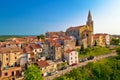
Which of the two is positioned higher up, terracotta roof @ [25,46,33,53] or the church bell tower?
the church bell tower

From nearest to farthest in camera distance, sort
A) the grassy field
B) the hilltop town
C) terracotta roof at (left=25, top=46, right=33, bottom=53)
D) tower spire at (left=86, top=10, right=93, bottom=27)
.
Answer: the hilltop town → terracotta roof at (left=25, top=46, right=33, bottom=53) → the grassy field → tower spire at (left=86, top=10, right=93, bottom=27)

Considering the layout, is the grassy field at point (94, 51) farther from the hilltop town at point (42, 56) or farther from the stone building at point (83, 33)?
the stone building at point (83, 33)

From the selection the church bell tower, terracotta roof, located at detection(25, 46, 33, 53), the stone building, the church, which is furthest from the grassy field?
terracotta roof, located at detection(25, 46, 33, 53)

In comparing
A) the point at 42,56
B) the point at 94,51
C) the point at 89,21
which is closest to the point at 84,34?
the point at 94,51

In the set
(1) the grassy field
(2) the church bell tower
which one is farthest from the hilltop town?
(2) the church bell tower

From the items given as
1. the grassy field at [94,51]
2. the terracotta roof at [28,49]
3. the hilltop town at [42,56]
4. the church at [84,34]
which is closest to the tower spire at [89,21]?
the church at [84,34]

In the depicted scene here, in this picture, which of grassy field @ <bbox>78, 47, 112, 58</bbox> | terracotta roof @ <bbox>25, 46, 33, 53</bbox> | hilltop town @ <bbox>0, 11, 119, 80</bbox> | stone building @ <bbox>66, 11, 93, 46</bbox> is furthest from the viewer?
stone building @ <bbox>66, 11, 93, 46</bbox>

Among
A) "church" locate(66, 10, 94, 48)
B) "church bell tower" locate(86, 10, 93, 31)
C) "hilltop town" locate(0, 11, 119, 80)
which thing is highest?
"church bell tower" locate(86, 10, 93, 31)

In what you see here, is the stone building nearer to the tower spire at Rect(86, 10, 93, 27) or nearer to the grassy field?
the tower spire at Rect(86, 10, 93, 27)

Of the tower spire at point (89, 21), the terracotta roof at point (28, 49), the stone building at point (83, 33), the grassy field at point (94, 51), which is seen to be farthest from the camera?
the tower spire at point (89, 21)

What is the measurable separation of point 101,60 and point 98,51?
986 cm

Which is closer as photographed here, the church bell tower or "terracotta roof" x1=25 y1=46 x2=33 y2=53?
"terracotta roof" x1=25 y1=46 x2=33 y2=53

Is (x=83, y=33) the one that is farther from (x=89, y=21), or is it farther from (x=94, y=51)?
(x=89, y=21)

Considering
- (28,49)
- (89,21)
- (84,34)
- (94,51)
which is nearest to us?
(28,49)
